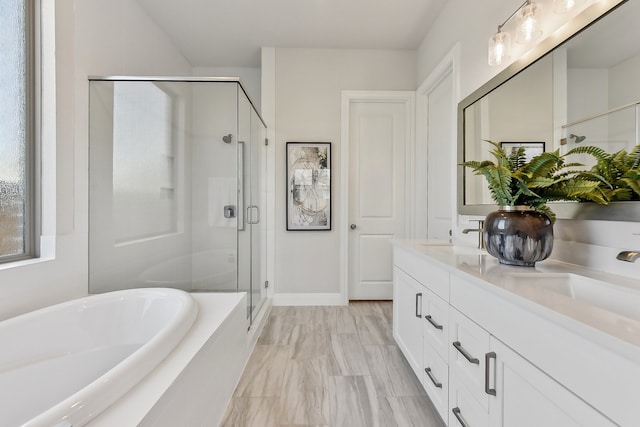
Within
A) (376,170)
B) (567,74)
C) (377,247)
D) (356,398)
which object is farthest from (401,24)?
(356,398)

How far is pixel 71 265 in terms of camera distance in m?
1.59

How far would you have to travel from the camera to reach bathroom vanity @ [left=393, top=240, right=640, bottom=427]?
543mm

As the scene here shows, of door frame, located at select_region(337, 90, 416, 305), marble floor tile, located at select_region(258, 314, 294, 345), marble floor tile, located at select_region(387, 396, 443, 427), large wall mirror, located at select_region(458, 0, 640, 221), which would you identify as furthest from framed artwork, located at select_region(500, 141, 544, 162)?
marble floor tile, located at select_region(258, 314, 294, 345)

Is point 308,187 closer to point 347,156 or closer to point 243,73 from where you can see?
point 347,156

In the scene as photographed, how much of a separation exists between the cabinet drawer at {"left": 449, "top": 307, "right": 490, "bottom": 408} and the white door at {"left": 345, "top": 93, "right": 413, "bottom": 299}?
6.19 feet

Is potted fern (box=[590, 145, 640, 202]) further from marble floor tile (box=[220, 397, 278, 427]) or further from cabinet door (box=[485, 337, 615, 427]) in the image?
marble floor tile (box=[220, 397, 278, 427])

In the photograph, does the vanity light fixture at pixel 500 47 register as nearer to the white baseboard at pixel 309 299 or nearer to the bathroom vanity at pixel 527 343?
the bathroom vanity at pixel 527 343

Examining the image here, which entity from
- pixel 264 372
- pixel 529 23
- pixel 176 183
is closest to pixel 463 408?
pixel 264 372

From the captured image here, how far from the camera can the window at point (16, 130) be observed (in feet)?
4.32

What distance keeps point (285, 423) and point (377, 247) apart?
201cm

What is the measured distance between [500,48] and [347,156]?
1.62 metres

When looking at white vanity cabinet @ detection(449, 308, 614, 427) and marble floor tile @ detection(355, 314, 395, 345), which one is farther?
marble floor tile @ detection(355, 314, 395, 345)

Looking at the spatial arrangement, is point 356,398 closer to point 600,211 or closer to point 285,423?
point 285,423

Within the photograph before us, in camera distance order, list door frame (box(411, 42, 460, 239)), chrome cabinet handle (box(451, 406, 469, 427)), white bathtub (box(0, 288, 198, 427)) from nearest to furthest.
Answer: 1. white bathtub (box(0, 288, 198, 427))
2. chrome cabinet handle (box(451, 406, 469, 427))
3. door frame (box(411, 42, 460, 239))
